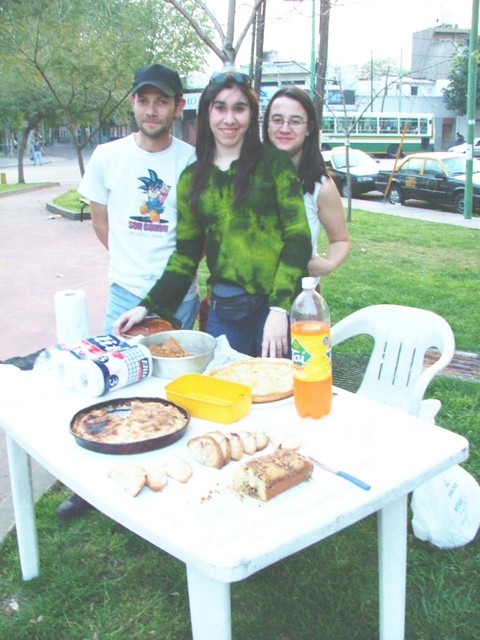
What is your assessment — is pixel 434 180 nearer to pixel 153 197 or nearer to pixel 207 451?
pixel 153 197

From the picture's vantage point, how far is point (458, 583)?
267 centimetres

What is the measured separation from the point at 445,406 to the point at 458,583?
177cm

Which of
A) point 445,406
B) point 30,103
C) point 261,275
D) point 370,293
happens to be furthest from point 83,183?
point 30,103

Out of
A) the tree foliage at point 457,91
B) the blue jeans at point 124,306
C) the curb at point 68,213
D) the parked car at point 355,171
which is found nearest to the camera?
the blue jeans at point 124,306

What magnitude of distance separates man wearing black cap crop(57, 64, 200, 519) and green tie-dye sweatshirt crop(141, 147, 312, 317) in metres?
A: 0.37

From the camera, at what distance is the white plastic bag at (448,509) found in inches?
104

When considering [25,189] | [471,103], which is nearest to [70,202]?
[25,189]

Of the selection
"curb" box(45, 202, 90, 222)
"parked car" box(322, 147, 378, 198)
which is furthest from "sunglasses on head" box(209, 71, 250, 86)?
"parked car" box(322, 147, 378, 198)

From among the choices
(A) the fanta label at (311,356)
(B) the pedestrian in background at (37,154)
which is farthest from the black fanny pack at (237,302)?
(B) the pedestrian in background at (37,154)

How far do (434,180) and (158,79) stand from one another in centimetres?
1481

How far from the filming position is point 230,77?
8.77ft

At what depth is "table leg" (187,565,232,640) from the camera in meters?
1.53

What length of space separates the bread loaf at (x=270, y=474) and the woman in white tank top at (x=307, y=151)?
5.05ft

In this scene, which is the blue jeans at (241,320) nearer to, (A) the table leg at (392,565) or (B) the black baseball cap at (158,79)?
(B) the black baseball cap at (158,79)
